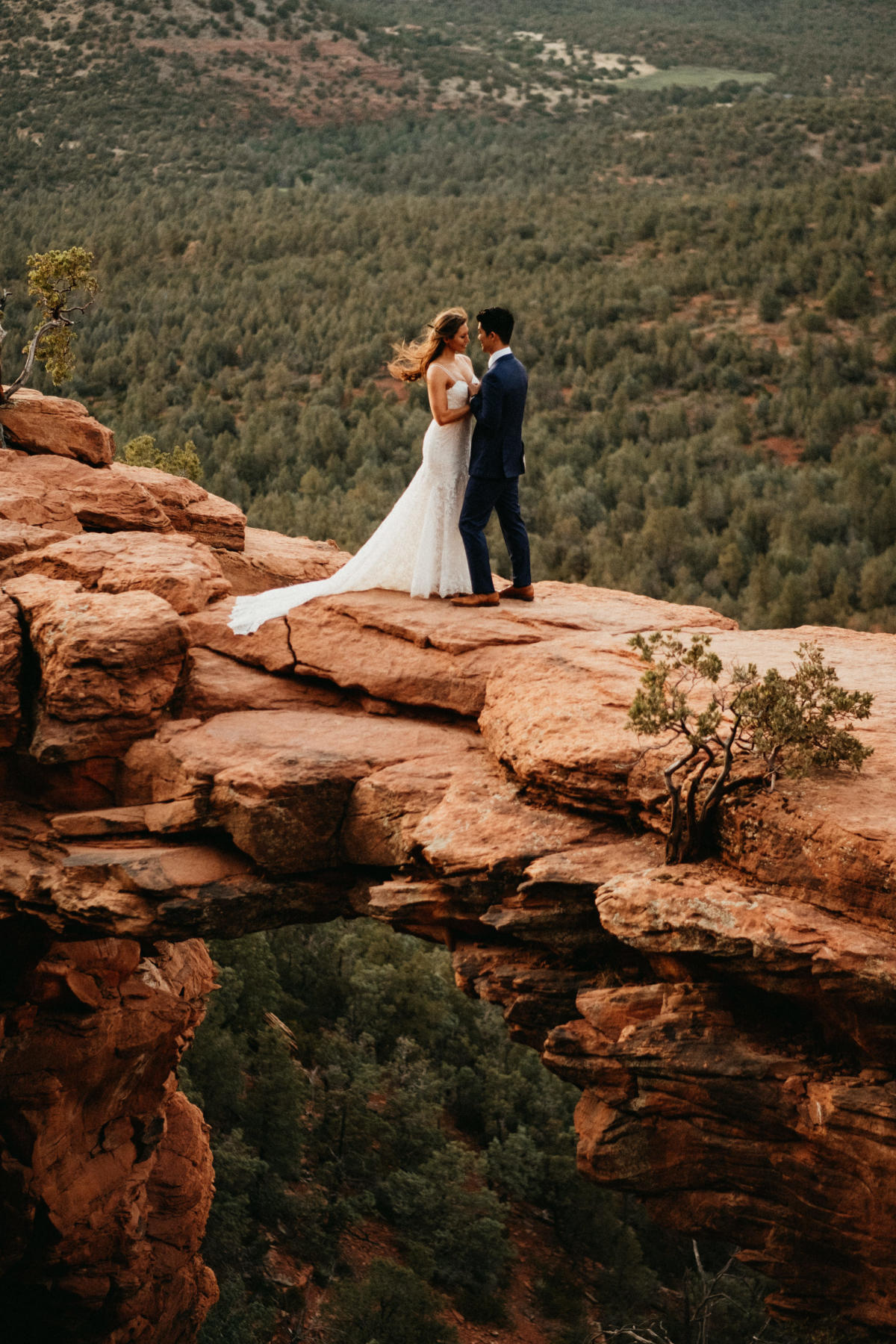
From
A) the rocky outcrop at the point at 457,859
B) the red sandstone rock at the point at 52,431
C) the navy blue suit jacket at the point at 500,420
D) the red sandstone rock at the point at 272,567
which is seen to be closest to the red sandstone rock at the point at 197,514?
the rocky outcrop at the point at 457,859

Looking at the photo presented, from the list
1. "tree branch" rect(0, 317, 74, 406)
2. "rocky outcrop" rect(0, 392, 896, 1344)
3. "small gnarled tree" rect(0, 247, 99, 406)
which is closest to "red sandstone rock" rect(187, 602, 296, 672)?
Answer: "rocky outcrop" rect(0, 392, 896, 1344)

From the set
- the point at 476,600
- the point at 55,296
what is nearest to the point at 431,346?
the point at 476,600

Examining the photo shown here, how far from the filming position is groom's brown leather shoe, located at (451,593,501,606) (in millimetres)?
9977

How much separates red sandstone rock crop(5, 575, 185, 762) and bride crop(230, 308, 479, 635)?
1.10 meters

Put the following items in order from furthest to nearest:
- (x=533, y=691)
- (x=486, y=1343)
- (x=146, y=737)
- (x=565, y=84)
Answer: (x=565, y=84) < (x=486, y=1343) < (x=146, y=737) < (x=533, y=691)

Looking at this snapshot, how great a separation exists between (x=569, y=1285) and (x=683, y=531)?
16.5m

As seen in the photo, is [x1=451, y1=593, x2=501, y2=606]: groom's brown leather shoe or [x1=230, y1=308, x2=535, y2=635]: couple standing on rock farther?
[x1=451, y1=593, x2=501, y2=606]: groom's brown leather shoe

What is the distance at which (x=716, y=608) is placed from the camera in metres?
25.1

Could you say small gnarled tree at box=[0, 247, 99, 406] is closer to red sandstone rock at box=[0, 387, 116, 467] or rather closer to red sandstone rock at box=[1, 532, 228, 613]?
red sandstone rock at box=[0, 387, 116, 467]

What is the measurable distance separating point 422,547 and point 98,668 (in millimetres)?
2915

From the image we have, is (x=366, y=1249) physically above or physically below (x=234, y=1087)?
below

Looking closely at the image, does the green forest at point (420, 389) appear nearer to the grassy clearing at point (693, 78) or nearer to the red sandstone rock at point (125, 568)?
the grassy clearing at point (693, 78)

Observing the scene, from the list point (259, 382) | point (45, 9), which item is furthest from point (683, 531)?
point (45, 9)

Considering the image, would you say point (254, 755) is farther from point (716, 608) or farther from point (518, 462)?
point (716, 608)
